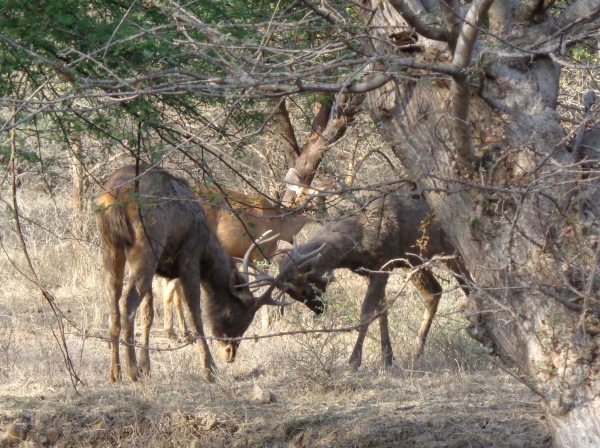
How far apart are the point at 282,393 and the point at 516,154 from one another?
147 inches

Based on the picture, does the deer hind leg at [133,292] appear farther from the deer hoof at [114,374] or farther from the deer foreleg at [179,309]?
the deer foreleg at [179,309]

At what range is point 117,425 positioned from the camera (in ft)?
20.5

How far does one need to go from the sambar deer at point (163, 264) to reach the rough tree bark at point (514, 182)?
2.58m

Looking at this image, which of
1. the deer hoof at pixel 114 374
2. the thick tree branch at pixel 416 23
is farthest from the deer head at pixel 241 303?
the thick tree branch at pixel 416 23

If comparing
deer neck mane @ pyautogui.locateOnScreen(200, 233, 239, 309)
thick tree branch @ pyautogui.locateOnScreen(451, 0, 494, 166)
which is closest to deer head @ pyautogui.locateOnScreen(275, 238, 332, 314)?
deer neck mane @ pyautogui.locateOnScreen(200, 233, 239, 309)

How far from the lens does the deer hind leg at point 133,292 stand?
757cm

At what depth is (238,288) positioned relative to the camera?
905 centimetres

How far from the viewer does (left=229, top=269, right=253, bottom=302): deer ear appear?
9039 millimetres

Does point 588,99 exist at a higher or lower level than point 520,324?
higher

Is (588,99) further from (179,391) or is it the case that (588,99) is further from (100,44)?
(179,391)

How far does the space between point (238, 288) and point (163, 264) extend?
1044mm

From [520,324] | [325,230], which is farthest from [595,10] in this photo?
[325,230]

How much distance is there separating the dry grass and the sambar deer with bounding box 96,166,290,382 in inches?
13.6

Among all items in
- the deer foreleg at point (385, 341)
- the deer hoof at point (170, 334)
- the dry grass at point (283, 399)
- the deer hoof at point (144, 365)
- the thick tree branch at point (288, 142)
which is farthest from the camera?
the thick tree branch at point (288, 142)
